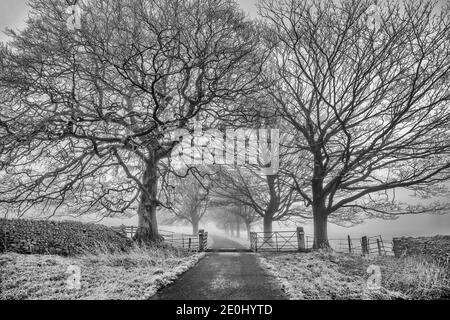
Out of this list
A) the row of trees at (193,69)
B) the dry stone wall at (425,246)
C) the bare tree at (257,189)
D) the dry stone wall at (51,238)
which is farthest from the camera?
the bare tree at (257,189)

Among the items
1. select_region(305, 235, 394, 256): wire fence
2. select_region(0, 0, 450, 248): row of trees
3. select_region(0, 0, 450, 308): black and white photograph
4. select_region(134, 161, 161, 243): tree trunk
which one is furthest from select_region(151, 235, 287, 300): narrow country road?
select_region(305, 235, 394, 256): wire fence

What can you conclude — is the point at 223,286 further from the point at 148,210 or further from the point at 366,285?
the point at 148,210

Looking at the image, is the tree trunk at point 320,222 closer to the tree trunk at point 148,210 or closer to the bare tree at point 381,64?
the bare tree at point 381,64

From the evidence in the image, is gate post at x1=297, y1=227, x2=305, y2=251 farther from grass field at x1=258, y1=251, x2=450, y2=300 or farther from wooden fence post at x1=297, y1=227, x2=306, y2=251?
grass field at x1=258, y1=251, x2=450, y2=300

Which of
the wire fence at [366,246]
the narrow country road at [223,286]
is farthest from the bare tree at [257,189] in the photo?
the narrow country road at [223,286]

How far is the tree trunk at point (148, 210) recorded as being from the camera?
12.8 meters

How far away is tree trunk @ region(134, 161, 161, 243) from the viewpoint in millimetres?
12758

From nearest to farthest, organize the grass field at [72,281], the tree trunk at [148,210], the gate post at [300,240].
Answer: the grass field at [72,281], the tree trunk at [148,210], the gate post at [300,240]

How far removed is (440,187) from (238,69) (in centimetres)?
1295

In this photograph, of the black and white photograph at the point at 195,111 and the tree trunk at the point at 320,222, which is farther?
the tree trunk at the point at 320,222

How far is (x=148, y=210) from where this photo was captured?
13.0 meters

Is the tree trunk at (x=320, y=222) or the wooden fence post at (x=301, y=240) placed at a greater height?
the tree trunk at (x=320, y=222)
